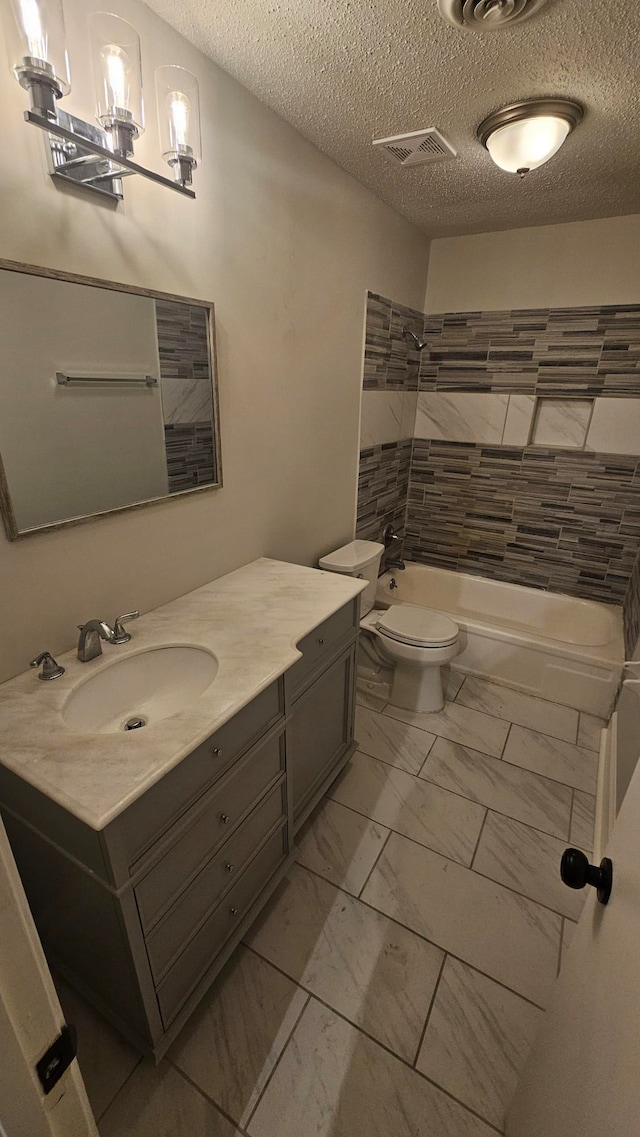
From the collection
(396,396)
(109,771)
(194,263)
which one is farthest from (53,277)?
(396,396)

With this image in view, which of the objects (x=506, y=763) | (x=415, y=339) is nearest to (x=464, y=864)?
(x=506, y=763)

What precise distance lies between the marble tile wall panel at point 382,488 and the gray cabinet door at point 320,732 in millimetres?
1146

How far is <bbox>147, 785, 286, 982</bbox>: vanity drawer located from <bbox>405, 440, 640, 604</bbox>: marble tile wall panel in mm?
2345

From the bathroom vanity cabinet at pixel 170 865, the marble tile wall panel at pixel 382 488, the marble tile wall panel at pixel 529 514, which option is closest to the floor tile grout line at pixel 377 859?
the bathroom vanity cabinet at pixel 170 865

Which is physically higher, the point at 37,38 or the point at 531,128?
the point at 531,128

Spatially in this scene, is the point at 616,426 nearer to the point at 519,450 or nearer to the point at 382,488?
the point at 519,450

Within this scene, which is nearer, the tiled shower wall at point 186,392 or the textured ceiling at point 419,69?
the textured ceiling at point 419,69

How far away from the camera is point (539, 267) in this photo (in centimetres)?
268

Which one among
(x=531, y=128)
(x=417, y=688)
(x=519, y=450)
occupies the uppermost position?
(x=531, y=128)

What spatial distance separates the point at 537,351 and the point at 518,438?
1.63ft

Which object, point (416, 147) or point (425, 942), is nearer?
point (425, 942)

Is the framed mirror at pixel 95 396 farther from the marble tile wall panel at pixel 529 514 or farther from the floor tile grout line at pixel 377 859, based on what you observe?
the marble tile wall panel at pixel 529 514

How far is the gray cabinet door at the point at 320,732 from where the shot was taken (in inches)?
60.6

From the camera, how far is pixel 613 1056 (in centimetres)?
51
